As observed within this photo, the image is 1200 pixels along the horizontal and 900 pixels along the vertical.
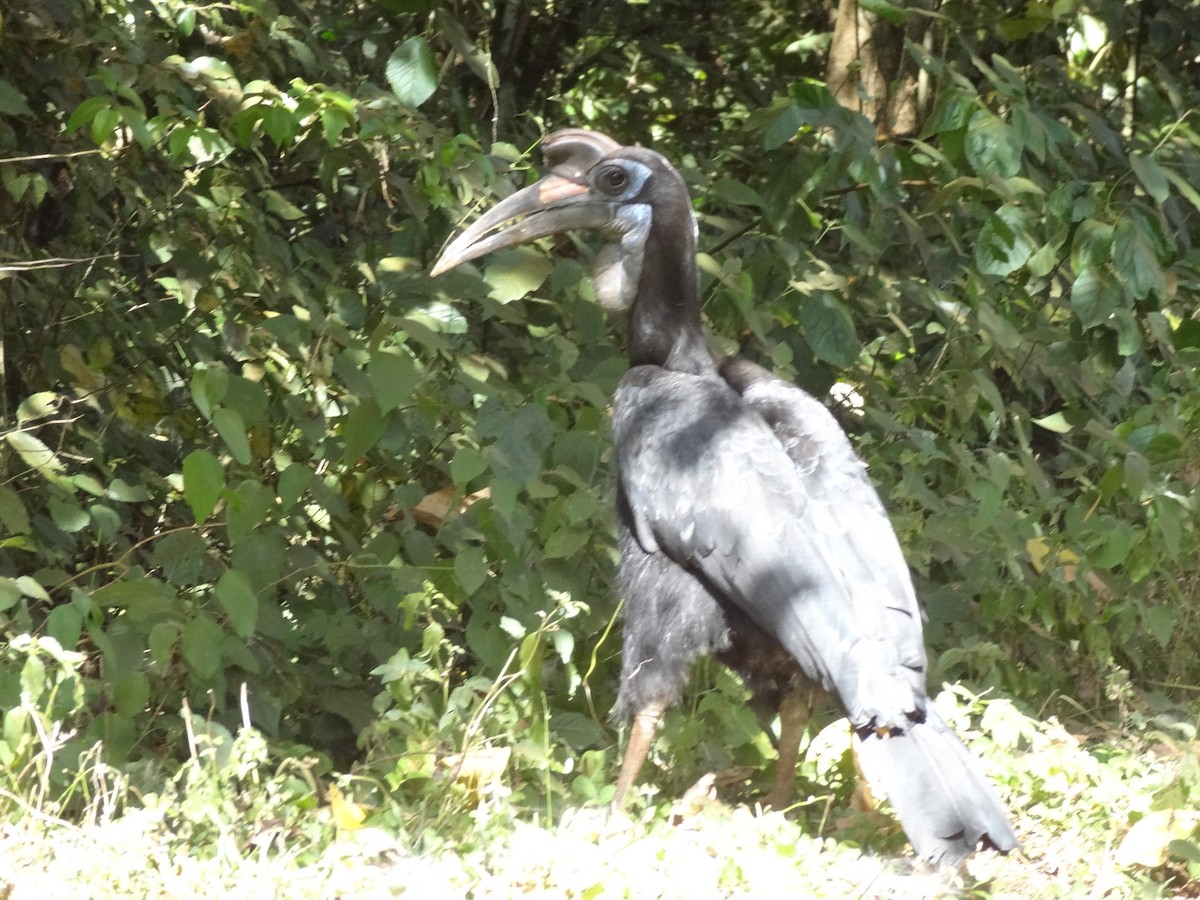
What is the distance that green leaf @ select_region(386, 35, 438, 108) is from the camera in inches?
143

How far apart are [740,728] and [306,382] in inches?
59.1

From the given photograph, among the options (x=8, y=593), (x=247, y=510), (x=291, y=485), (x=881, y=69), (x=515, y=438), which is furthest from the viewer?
(x=881, y=69)

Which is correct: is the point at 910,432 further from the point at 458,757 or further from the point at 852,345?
the point at 458,757

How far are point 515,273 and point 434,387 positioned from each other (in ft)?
1.19

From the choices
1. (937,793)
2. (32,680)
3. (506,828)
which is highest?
(32,680)

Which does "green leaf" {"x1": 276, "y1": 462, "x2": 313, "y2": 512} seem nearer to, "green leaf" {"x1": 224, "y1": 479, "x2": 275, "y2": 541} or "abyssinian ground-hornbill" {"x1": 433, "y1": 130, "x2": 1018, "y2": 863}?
"green leaf" {"x1": 224, "y1": 479, "x2": 275, "y2": 541}

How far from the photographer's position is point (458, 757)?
125 inches

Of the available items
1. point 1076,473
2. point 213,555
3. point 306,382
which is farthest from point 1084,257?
point 213,555

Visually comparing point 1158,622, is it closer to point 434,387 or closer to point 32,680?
point 434,387

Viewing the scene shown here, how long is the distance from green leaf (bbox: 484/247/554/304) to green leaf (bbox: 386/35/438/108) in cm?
46

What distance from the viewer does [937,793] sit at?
2.87m

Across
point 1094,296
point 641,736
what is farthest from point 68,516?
point 1094,296

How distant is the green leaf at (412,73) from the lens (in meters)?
3.64

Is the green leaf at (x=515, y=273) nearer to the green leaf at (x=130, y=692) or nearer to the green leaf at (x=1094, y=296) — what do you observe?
the green leaf at (x=130, y=692)
